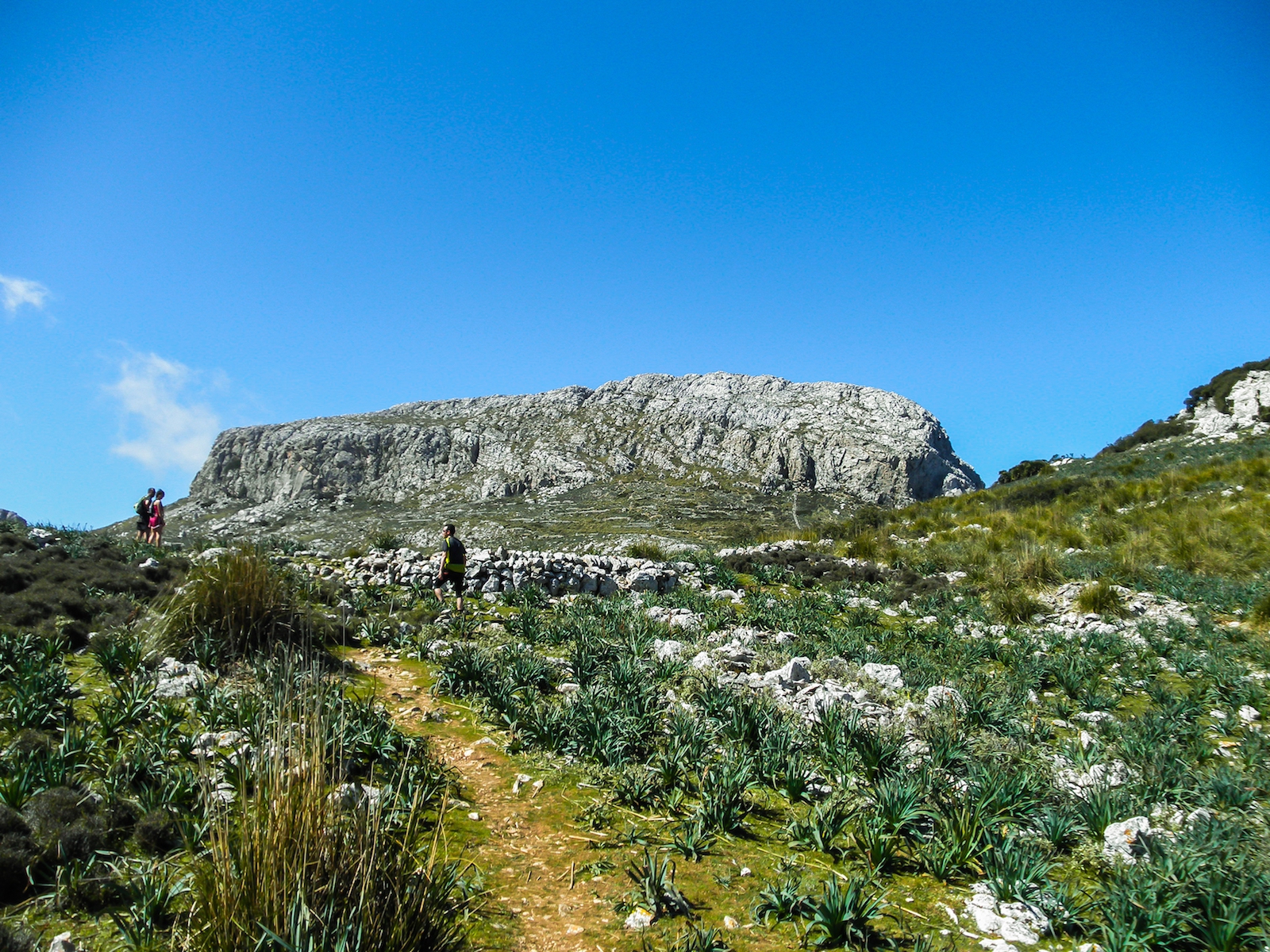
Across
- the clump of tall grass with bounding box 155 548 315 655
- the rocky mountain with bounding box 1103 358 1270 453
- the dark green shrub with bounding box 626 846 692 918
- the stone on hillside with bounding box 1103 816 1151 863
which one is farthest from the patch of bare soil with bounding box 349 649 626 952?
the rocky mountain with bounding box 1103 358 1270 453

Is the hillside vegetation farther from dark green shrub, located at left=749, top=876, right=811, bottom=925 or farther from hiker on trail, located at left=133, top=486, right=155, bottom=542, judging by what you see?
hiker on trail, located at left=133, top=486, right=155, bottom=542

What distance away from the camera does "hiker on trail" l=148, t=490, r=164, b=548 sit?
16328 millimetres

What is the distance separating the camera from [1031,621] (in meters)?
10.1

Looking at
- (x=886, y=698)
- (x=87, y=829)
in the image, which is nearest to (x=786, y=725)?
(x=886, y=698)

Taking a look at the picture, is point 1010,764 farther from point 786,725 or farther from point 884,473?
point 884,473

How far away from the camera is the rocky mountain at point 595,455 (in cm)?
10938

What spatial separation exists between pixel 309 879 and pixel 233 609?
505cm

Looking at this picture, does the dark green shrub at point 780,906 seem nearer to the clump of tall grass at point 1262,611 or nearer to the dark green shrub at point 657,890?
the dark green shrub at point 657,890

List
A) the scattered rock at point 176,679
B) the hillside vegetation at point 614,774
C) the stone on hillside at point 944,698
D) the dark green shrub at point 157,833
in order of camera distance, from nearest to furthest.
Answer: the hillside vegetation at point 614,774, the dark green shrub at point 157,833, the scattered rock at point 176,679, the stone on hillside at point 944,698

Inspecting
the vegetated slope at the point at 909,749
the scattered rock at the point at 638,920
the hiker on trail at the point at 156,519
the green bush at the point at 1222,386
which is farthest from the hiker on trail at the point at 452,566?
the green bush at the point at 1222,386

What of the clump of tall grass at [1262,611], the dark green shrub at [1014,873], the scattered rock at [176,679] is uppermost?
the scattered rock at [176,679]

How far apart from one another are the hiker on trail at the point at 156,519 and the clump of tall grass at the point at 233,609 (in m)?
11.5

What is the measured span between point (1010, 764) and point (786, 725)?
156cm

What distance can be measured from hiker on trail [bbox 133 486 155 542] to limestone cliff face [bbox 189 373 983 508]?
3542 inches
